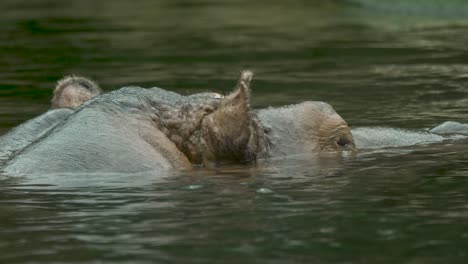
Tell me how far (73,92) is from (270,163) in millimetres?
1369

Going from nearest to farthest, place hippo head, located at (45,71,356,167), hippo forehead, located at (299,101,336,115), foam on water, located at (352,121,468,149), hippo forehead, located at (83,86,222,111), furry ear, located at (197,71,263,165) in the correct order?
furry ear, located at (197,71,263,165) → hippo head, located at (45,71,356,167) → hippo forehead, located at (83,86,222,111) → hippo forehead, located at (299,101,336,115) → foam on water, located at (352,121,468,149)

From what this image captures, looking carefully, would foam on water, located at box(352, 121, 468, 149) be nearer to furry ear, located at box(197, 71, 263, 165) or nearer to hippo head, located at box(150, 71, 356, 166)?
hippo head, located at box(150, 71, 356, 166)

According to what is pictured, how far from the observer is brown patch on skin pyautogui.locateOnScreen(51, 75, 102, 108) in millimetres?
7400

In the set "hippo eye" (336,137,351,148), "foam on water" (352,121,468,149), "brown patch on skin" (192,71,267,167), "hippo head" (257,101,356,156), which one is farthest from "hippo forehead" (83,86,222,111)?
"foam on water" (352,121,468,149)

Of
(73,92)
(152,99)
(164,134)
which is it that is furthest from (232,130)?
(73,92)

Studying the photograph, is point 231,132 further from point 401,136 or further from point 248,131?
point 401,136

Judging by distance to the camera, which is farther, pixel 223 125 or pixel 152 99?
pixel 152 99

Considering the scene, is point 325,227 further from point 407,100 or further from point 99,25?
point 99,25

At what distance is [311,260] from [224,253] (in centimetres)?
32

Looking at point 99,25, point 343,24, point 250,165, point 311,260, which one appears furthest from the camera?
point 99,25

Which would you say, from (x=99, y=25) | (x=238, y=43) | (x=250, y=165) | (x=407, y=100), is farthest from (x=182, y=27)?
(x=250, y=165)

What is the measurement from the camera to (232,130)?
6289 millimetres

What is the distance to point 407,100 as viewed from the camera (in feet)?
33.3

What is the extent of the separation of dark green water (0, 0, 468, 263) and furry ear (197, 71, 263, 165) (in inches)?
4.4
